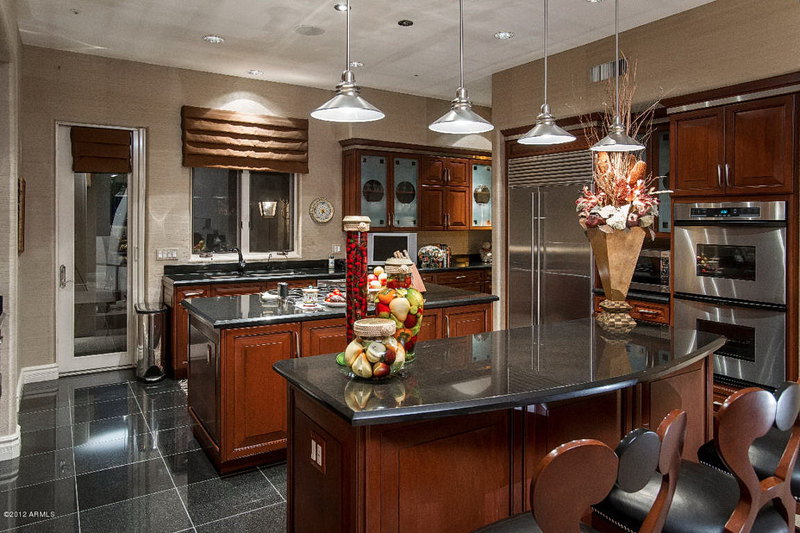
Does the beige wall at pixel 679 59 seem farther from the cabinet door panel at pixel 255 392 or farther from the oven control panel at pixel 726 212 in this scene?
the cabinet door panel at pixel 255 392

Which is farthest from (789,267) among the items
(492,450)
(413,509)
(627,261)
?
(413,509)

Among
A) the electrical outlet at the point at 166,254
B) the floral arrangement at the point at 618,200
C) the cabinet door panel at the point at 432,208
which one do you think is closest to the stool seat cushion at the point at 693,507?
the floral arrangement at the point at 618,200

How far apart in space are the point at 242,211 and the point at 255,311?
128 inches

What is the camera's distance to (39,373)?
17.6 feet

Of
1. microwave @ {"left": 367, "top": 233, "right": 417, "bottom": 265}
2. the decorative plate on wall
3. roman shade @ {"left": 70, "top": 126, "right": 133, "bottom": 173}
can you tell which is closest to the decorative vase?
microwave @ {"left": 367, "top": 233, "right": 417, "bottom": 265}

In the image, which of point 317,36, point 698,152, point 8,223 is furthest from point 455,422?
point 317,36

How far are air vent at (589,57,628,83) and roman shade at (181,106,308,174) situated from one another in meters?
3.32

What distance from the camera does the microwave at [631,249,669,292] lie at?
14.9 feet

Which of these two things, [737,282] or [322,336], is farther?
[737,282]

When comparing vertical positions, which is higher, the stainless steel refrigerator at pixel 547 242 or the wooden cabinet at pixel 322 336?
the stainless steel refrigerator at pixel 547 242

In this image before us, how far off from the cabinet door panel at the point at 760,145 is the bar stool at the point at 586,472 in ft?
10.3

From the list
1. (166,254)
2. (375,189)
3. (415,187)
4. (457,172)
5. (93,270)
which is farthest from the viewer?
(457,172)

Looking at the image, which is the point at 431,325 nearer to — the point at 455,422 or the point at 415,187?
the point at 455,422

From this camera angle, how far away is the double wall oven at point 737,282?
3756 millimetres
